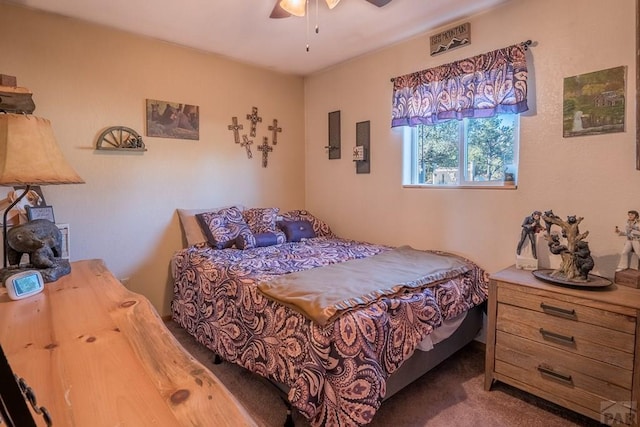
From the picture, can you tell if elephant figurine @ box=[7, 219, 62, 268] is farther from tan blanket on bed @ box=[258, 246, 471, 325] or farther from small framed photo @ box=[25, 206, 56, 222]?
tan blanket on bed @ box=[258, 246, 471, 325]

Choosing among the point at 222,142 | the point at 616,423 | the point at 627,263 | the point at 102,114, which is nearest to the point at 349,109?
the point at 222,142

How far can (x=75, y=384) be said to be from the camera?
688 mm

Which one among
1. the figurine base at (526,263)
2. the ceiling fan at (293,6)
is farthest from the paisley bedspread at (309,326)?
the ceiling fan at (293,6)

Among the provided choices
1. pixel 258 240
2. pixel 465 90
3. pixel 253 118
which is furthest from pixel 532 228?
pixel 253 118

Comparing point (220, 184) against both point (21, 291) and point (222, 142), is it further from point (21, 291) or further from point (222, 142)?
point (21, 291)

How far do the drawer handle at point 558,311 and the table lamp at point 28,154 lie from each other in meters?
2.37

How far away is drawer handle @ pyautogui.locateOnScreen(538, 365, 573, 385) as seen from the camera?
1707 millimetres

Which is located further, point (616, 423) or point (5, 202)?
point (5, 202)

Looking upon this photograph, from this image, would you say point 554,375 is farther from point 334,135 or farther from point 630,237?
point 334,135

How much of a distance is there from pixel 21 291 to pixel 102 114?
191 centimetres

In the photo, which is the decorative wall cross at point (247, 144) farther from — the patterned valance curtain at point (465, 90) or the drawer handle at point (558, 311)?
the drawer handle at point (558, 311)

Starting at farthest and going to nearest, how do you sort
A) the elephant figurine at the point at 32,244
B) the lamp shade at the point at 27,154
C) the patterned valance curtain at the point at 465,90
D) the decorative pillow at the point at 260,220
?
the decorative pillow at the point at 260,220 < the patterned valance curtain at the point at 465,90 < the elephant figurine at the point at 32,244 < the lamp shade at the point at 27,154

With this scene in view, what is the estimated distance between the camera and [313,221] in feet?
11.5

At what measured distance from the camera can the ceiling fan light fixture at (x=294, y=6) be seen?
1972mm
